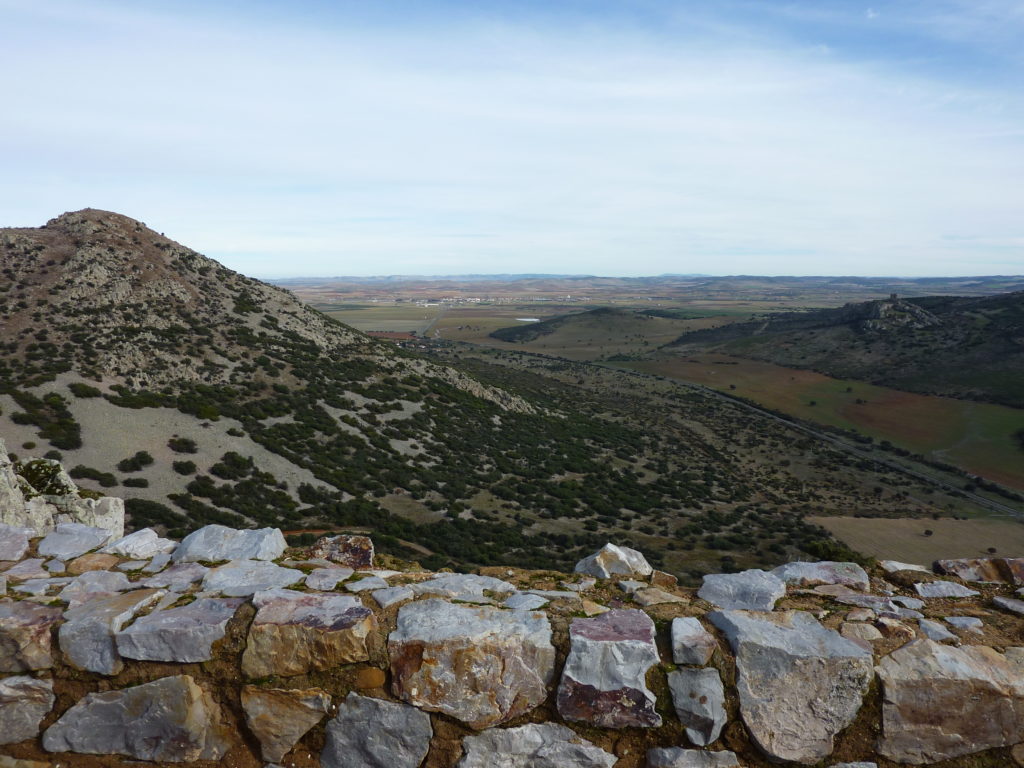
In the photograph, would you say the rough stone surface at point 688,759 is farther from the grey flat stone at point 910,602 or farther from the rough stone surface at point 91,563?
the rough stone surface at point 91,563

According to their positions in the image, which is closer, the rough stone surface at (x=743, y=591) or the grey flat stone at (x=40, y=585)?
the grey flat stone at (x=40, y=585)

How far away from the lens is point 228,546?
801 cm

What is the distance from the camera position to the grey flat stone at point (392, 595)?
629 cm

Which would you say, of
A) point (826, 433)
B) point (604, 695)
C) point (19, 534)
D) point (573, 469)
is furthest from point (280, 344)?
point (826, 433)

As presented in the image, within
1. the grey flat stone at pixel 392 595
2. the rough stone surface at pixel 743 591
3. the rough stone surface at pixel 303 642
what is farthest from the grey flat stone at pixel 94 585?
the rough stone surface at pixel 743 591

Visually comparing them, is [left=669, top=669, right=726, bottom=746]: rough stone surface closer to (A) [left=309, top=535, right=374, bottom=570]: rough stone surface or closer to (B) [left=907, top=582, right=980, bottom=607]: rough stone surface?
(B) [left=907, top=582, right=980, bottom=607]: rough stone surface

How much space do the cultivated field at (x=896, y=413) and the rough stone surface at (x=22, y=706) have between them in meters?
66.6

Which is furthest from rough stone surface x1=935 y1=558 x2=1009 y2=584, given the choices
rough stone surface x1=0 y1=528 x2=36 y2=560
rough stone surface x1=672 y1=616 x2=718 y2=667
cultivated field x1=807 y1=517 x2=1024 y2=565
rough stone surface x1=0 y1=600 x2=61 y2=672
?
cultivated field x1=807 y1=517 x2=1024 y2=565

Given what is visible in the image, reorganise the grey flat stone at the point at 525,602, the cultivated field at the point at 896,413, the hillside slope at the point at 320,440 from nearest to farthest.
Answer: the grey flat stone at the point at 525,602 < the hillside slope at the point at 320,440 < the cultivated field at the point at 896,413

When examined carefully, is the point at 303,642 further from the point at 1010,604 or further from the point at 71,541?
the point at 1010,604

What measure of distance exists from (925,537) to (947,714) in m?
37.7

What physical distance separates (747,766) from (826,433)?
71.3 m

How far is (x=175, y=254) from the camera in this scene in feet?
163

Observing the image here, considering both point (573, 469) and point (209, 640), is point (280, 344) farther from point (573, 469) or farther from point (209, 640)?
point (209, 640)
